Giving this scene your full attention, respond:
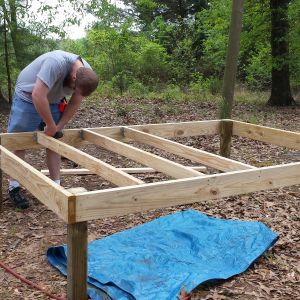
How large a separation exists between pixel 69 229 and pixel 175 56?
63.0 ft

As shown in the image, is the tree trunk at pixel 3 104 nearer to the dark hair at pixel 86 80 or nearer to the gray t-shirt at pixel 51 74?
the gray t-shirt at pixel 51 74

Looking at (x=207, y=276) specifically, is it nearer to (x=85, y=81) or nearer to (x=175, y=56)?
(x=85, y=81)

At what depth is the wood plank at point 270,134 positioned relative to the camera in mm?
4301

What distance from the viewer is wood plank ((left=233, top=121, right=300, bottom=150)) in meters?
4.30

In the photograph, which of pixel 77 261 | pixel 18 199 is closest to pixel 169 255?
pixel 77 261

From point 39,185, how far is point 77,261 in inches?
22.0

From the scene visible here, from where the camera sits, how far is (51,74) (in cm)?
356

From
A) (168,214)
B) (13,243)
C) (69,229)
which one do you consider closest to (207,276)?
(69,229)

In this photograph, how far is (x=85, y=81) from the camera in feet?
11.2

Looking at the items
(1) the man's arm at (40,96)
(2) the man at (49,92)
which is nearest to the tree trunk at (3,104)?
(2) the man at (49,92)

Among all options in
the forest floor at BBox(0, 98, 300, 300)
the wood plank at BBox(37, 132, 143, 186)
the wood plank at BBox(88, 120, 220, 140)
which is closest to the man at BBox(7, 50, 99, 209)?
the wood plank at BBox(37, 132, 143, 186)

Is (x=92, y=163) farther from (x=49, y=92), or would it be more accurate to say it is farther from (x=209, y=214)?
(x=209, y=214)

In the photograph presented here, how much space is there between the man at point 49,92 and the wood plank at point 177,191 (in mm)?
1276

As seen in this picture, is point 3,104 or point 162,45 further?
point 162,45
